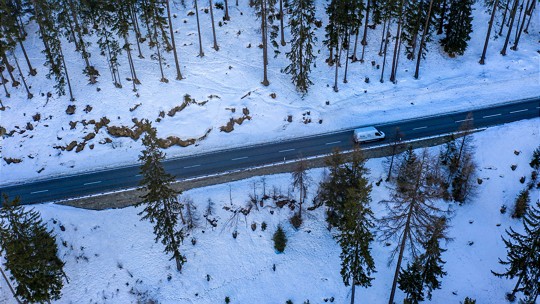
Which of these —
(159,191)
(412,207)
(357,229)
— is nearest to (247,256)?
(159,191)

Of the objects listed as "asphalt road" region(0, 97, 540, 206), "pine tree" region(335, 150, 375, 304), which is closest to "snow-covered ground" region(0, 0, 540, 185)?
"asphalt road" region(0, 97, 540, 206)

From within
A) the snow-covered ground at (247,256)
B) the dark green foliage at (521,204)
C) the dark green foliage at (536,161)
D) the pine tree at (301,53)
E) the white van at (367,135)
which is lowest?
the snow-covered ground at (247,256)

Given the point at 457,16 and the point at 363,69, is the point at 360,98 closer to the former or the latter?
the point at 363,69

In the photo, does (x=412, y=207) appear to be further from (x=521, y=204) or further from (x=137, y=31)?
(x=137, y=31)

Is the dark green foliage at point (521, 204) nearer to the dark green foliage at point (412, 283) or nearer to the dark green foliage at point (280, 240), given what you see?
the dark green foliage at point (412, 283)

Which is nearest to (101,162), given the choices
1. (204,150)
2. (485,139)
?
(204,150)

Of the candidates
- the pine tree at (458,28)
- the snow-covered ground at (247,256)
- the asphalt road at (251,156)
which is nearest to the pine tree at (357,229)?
the snow-covered ground at (247,256)
